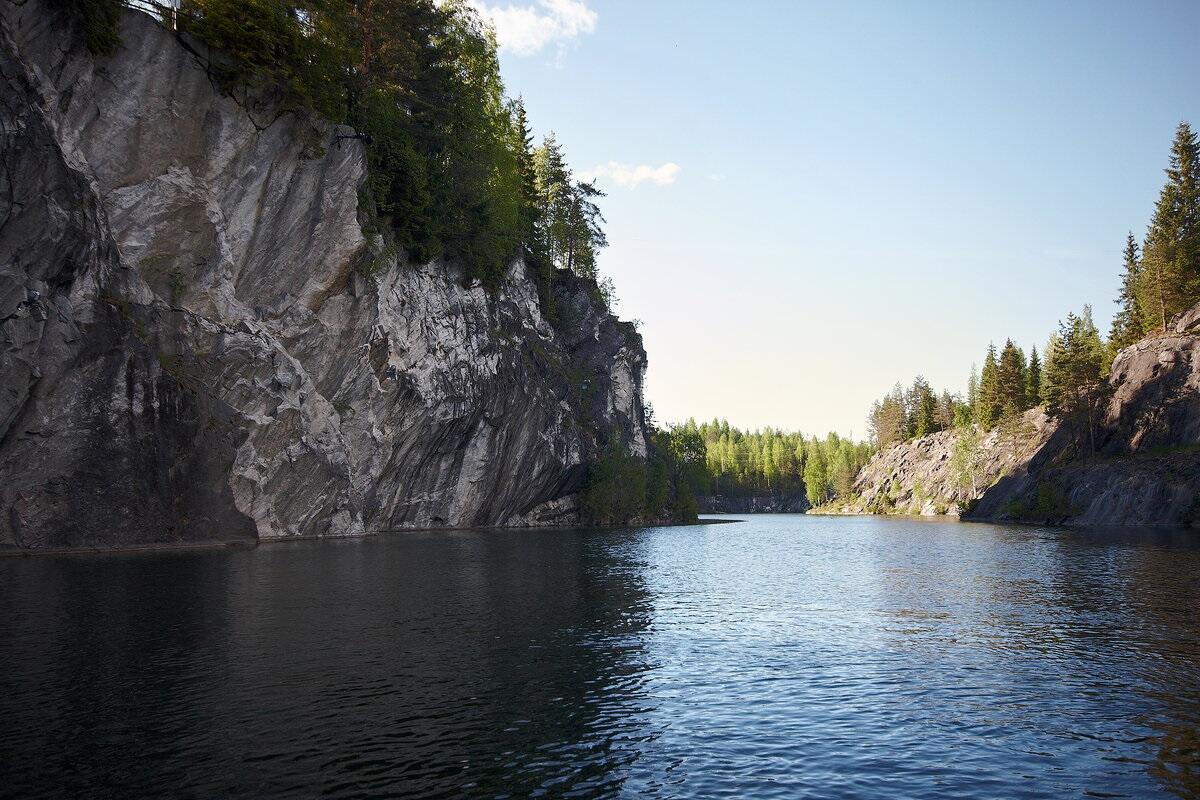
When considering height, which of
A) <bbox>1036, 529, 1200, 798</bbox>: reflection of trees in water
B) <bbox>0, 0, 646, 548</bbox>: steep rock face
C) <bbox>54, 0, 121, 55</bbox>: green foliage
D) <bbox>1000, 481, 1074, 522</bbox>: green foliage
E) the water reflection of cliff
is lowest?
<bbox>1036, 529, 1200, 798</bbox>: reflection of trees in water

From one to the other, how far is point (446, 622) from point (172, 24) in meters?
38.3

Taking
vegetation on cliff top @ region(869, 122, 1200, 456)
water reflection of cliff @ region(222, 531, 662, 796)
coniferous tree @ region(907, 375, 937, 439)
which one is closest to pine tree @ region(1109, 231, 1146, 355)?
vegetation on cliff top @ region(869, 122, 1200, 456)

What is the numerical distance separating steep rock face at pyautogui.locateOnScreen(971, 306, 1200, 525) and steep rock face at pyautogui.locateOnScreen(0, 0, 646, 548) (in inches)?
2695

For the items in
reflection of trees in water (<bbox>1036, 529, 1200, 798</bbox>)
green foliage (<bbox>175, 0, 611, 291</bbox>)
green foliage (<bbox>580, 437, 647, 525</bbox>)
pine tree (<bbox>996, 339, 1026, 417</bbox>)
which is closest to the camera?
reflection of trees in water (<bbox>1036, 529, 1200, 798</bbox>)

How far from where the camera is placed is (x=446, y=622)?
79.6ft

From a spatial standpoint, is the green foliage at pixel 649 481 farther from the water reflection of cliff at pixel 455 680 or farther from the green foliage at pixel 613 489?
the water reflection of cliff at pixel 455 680

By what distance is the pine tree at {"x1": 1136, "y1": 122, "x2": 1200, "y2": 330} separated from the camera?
9819 cm

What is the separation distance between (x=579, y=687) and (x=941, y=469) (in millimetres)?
145053

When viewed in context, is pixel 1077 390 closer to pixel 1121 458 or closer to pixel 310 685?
pixel 1121 458

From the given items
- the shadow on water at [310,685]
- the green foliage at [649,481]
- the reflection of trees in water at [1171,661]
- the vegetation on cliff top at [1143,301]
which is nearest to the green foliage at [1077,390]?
the vegetation on cliff top at [1143,301]

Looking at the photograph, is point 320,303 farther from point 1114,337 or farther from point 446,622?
point 1114,337

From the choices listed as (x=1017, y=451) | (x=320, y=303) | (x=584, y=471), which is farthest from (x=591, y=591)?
(x=1017, y=451)

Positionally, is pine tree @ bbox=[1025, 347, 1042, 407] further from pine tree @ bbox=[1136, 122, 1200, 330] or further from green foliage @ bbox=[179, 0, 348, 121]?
green foliage @ bbox=[179, 0, 348, 121]

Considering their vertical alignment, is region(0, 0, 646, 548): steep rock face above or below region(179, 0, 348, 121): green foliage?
below
